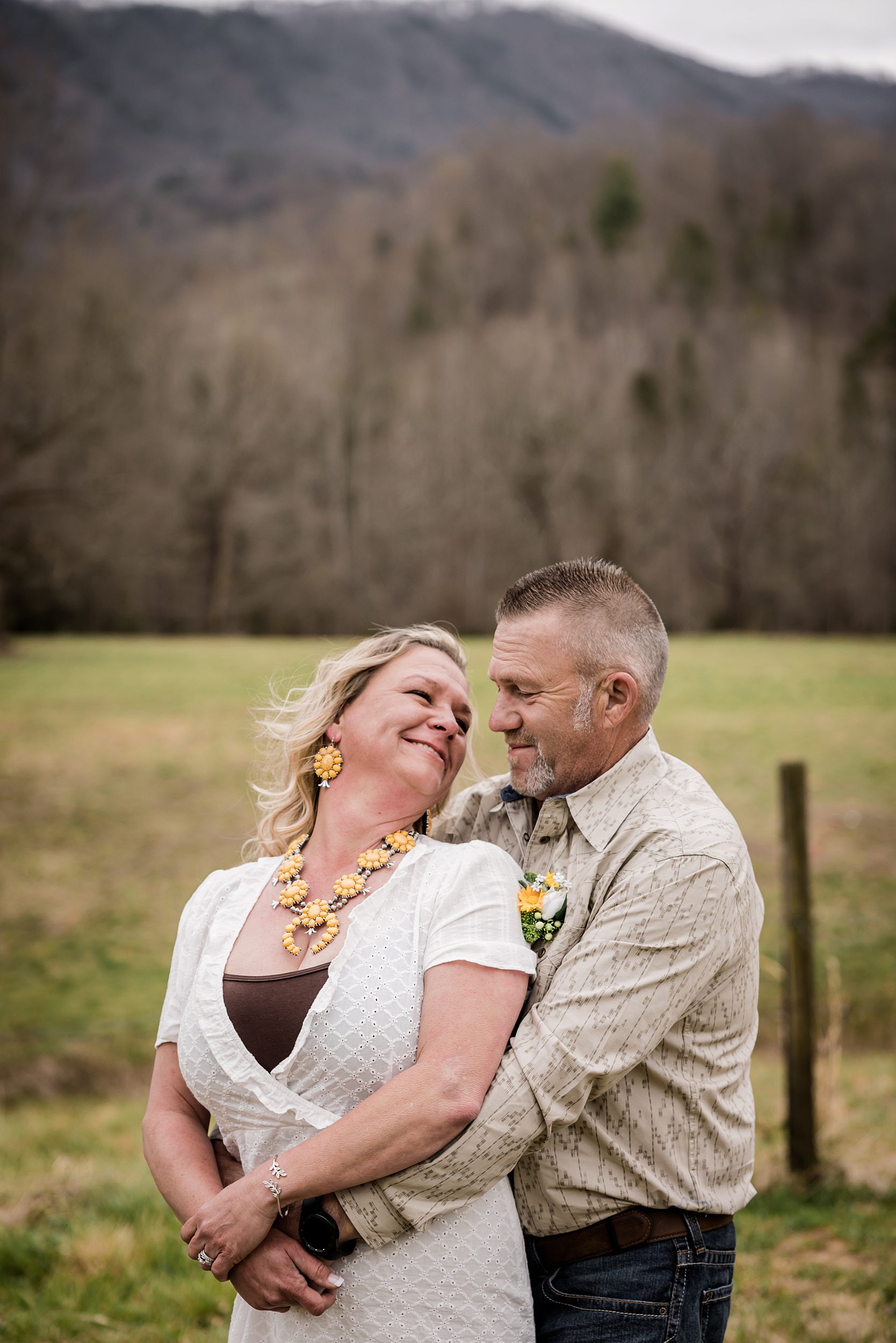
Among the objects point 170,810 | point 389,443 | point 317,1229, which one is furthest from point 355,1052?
point 389,443

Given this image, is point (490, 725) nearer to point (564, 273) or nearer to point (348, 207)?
point (564, 273)

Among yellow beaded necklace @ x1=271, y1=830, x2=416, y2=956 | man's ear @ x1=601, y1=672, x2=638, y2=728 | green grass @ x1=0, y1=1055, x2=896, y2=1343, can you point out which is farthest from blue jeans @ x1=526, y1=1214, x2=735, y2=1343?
green grass @ x1=0, y1=1055, x2=896, y2=1343

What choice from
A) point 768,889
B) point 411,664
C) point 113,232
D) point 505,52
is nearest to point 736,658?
point 768,889

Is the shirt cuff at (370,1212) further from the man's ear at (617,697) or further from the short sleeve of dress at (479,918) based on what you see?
the man's ear at (617,697)

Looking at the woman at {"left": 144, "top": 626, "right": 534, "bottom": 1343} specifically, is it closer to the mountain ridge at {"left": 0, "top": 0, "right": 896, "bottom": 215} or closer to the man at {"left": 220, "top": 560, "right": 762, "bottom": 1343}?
the man at {"left": 220, "top": 560, "right": 762, "bottom": 1343}

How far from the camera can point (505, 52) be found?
127 m

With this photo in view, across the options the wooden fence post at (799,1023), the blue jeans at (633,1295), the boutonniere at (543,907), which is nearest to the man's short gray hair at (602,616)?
the boutonniere at (543,907)

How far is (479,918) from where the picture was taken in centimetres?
208

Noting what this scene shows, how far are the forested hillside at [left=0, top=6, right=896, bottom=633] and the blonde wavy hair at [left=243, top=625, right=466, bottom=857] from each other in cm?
2601

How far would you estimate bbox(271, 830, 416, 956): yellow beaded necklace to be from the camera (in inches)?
86.3

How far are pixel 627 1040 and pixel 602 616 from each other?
0.88 metres

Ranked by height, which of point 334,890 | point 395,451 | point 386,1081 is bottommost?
point 386,1081

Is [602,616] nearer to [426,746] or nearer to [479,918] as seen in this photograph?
[426,746]

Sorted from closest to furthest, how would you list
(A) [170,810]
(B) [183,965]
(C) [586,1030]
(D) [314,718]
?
(C) [586,1030], (B) [183,965], (D) [314,718], (A) [170,810]
